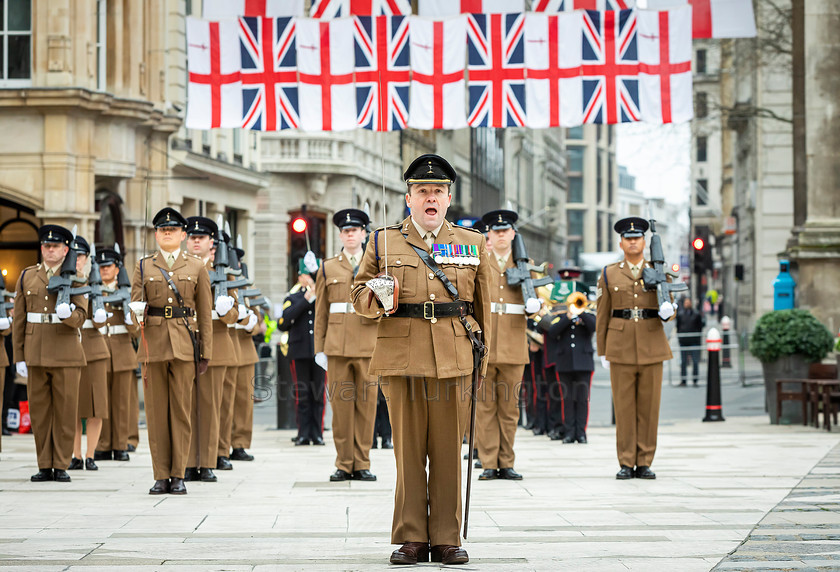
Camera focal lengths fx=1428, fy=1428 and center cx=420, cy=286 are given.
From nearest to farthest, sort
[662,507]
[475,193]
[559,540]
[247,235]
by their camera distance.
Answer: [559,540] < [662,507] < [247,235] < [475,193]

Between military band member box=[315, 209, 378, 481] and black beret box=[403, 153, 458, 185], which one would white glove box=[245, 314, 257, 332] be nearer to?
military band member box=[315, 209, 378, 481]

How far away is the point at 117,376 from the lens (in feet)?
49.0

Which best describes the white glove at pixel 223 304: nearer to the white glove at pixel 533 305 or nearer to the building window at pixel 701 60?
the white glove at pixel 533 305

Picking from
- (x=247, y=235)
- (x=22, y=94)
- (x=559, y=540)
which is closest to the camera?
(x=559, y=540)

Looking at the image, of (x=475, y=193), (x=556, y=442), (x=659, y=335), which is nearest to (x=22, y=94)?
(x=556, y=442)

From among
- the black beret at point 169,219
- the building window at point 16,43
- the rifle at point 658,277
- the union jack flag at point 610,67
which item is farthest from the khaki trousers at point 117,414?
the building window at point 16,43

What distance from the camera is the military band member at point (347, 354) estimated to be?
491 inches

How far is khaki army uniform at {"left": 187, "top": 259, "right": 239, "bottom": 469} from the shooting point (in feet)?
41.8

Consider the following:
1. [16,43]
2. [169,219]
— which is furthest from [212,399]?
[16,43]

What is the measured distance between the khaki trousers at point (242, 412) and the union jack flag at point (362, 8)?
15.7 ft

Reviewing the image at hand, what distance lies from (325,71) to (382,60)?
2.30ft

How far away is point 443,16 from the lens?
17.0 meters

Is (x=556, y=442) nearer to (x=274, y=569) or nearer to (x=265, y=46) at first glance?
(x=265, y=46)

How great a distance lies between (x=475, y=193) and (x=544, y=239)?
32817 mm
